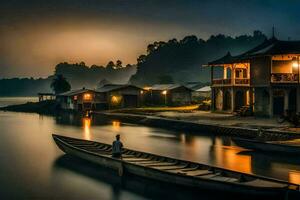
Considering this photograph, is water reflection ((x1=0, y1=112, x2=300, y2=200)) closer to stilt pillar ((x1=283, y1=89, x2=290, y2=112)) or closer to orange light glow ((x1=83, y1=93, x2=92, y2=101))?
stilt pillar ((x1=283, y1=89, x2=290, y2=112))

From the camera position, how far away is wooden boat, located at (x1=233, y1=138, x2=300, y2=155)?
90.6 feet

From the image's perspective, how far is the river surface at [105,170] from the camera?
21406 millimetres

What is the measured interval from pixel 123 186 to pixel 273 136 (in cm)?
1671

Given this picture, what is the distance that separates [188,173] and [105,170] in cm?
719

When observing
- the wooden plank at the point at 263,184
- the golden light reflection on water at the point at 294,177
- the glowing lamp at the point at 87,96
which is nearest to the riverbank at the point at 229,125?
the golden light reflection on water at the point at 294,177

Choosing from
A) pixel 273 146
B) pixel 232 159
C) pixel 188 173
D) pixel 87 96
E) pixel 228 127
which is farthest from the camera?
pixel 87 96

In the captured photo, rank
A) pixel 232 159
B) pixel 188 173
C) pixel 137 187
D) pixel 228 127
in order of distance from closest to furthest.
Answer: pixel 188 173, pixel 137 187, pixel 232 159, pixel 228 127

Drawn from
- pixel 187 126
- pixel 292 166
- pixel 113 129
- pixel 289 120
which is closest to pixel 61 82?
pixel 113 129

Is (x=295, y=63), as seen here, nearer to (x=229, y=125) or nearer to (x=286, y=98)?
(x=286, y=98)

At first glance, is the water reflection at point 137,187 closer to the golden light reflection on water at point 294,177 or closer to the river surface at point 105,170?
the river surface at point 105,170

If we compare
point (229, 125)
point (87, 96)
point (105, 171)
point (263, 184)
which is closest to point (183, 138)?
point (229, 125)

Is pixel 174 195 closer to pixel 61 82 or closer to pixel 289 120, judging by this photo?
pixel 289 120

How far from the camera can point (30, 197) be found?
821 inches

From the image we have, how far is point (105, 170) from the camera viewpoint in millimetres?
25141
